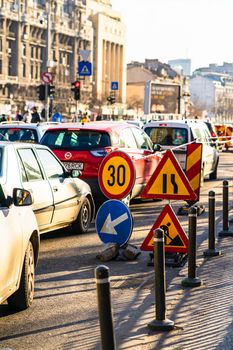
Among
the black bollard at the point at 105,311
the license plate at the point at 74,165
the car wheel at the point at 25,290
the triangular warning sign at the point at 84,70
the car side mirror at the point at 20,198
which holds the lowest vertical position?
the car wheel at the point at 25,290

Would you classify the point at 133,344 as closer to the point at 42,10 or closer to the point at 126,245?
the point at 126,245

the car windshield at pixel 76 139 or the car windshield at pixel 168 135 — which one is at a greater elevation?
the car windshield at pixel 76 139

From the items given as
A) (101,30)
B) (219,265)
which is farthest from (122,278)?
(101,30)

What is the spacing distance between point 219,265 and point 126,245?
127cm

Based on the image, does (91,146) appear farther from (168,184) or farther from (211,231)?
(168,184)

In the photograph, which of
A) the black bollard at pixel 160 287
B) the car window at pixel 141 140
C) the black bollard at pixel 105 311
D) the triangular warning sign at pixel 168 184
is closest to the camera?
the black bollard at pixel 105 311

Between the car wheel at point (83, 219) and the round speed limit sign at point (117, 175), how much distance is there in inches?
93.1

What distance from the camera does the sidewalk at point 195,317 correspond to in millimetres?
7477

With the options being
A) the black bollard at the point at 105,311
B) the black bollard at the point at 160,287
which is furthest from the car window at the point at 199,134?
the black bollard at the point at 105,311

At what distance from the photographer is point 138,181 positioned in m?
17.8

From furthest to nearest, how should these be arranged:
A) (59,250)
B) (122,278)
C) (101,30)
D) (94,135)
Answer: (101,30) → (94,135) → (59,250) → (122,278)

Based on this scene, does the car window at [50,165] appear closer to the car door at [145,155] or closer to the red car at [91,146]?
the red car at [91,146]

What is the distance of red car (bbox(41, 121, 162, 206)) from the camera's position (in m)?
16.8

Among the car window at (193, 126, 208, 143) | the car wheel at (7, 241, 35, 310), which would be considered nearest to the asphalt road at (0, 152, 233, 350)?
the car wheel at (7, 241, 35, 310)
